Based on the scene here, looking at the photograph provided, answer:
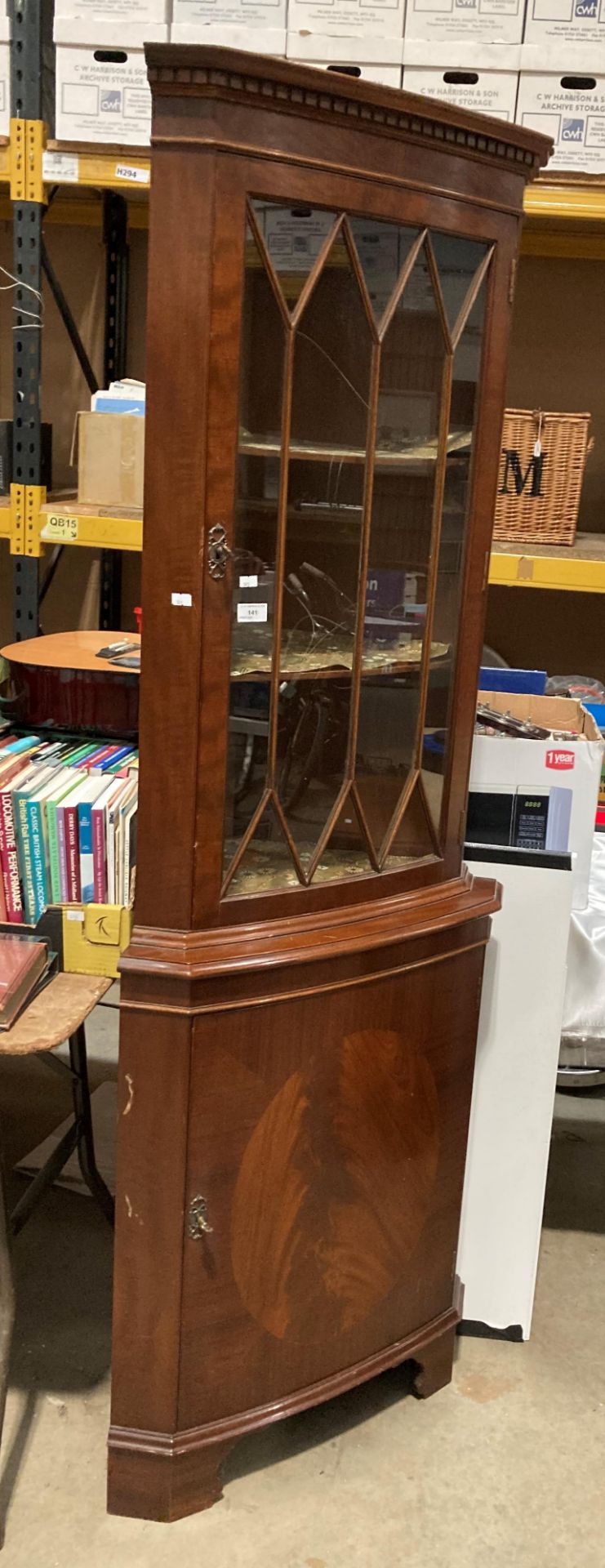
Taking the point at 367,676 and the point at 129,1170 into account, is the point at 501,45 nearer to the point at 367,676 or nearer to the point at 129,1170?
the point at 367,676

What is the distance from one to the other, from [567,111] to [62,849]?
1.60m

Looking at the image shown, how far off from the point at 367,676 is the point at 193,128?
27.1 inches

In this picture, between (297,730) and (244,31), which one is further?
(244,31)

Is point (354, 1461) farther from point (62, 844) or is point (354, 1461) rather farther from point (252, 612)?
point (252, 612)

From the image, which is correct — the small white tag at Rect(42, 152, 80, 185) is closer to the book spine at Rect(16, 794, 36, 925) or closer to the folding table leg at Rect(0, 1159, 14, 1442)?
the book spine at Rect(16, 794, 36, 925)

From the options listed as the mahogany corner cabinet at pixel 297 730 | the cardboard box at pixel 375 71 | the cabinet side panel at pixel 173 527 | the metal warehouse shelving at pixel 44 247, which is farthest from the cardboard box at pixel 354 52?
the cabinet side panel at pixel 173 527

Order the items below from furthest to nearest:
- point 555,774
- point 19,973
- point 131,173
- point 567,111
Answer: point 131,173 → point 567,111 → point 555,774 → point 19,973

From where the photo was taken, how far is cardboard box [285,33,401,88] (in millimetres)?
2205

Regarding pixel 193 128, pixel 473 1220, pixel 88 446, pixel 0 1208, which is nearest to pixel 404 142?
pixel 193 128

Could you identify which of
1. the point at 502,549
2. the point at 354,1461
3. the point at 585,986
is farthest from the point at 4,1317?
the point at 502,549

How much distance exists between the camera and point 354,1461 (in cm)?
188

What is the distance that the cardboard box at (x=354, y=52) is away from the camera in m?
2.21

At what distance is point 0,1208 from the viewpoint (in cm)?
168

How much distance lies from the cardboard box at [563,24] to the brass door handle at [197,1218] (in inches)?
78.3
